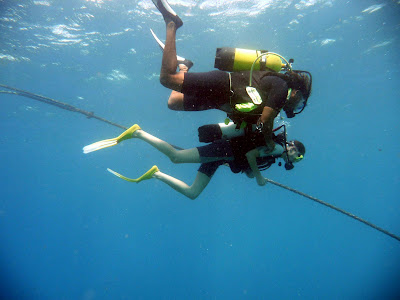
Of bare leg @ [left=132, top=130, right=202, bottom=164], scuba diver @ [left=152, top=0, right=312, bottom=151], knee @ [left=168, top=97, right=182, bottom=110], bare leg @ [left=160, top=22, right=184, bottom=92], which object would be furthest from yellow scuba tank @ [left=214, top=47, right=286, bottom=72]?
bare leg @ [left=132, top=130, right=202, bottom=164]

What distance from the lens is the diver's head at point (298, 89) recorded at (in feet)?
12.7

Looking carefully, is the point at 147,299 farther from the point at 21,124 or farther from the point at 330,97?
the point at 330,97

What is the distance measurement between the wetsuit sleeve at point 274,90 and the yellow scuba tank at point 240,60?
22 centimetres

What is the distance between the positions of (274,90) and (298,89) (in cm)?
81

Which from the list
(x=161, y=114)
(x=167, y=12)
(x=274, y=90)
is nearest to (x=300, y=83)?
(x=274, y=90)

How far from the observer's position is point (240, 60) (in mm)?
3576

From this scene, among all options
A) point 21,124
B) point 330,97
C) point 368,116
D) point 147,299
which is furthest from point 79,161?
point 368,116

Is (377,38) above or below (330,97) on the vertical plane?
above

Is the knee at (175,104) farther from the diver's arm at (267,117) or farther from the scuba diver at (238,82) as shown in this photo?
the diver's arm at (267,117)

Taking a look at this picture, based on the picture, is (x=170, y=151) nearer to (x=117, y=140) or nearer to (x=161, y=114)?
(x=117, y=140)

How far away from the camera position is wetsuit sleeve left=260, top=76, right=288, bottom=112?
3.46 m

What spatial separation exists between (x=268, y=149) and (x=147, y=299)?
4267 centimetres

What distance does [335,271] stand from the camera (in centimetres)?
7094

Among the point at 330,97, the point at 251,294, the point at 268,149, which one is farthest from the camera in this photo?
the point at 251,294
